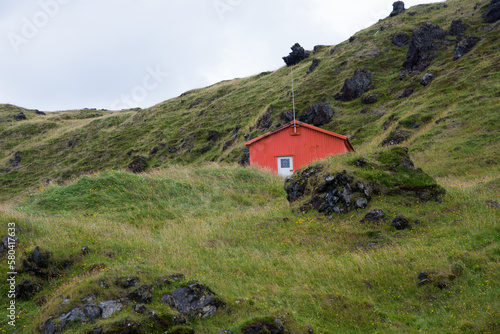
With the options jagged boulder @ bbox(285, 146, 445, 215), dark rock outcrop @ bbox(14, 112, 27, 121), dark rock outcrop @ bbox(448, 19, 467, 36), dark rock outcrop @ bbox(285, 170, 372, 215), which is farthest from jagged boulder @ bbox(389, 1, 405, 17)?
dark rock outcrop @ bbox(14, 112, 27, 121)

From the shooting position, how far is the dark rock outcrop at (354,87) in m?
51.1

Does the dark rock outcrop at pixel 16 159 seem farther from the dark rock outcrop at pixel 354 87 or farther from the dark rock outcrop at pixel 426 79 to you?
the dark rock outcrop at pixel 426 79

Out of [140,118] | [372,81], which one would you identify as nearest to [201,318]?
[372,81]

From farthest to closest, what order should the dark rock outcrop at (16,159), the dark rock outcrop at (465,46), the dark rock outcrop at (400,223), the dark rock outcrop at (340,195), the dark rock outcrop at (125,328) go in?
the dark rock outcrop at (16,159)
the dark rock outcrop at (465,46)
the dark rock outcrop at (340,195)
the dark rock outcrop at (400,223)
the dark rock outcrop at (125,328)

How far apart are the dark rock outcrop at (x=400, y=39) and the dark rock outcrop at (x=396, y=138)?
125 ft

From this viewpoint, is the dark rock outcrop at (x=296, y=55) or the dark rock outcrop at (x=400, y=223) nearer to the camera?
the dark rock outcrop at (x=400, y=223)

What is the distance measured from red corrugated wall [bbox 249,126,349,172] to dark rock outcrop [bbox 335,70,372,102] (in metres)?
24.7

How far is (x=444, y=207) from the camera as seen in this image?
12.1 m

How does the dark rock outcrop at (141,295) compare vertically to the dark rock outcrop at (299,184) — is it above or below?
below

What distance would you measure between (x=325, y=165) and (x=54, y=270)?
37.1 ft

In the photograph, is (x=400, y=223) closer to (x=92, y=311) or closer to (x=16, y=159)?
(x=92, y=311)

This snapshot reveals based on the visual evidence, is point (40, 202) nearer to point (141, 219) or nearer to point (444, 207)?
point (141, 219)

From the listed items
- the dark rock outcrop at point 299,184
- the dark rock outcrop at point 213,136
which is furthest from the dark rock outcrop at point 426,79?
the dark rock outcrop at point 299,184

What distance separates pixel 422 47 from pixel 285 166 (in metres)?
39.3
